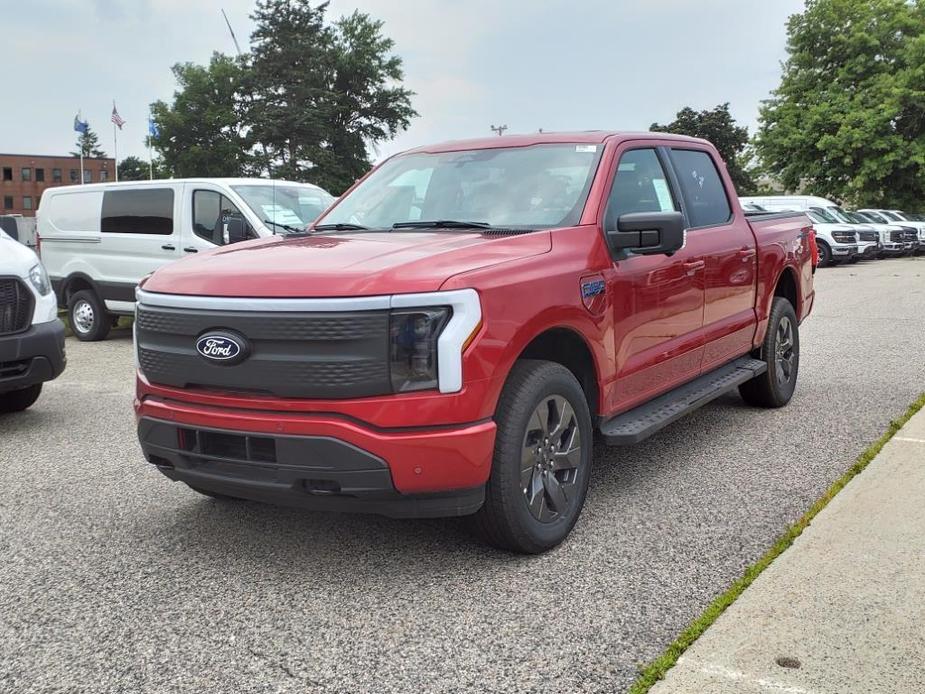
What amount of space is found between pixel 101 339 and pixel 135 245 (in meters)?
1.35

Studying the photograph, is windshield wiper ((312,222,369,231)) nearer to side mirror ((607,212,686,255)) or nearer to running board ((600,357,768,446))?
side mirror ((607,212,686,255))

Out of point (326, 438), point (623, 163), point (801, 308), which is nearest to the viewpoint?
point (326, 438)

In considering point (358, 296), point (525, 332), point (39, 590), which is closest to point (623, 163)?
point (525, 332)

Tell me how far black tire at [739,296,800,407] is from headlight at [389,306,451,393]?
373 centimetres

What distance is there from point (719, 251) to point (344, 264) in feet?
8.94

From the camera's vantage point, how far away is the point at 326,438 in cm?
340

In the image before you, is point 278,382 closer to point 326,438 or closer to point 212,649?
point 326,438

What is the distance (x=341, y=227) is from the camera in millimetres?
4969

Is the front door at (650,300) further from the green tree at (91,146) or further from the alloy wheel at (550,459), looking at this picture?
the green tree at (91,146)

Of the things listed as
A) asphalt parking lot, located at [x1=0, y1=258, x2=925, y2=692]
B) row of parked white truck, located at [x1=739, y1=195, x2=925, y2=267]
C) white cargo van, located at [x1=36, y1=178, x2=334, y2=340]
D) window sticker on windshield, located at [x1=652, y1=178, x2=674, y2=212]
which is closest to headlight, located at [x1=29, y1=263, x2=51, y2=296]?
asphalt parking lot, located at [x1=0, y1=258, x2=925, y2=692]

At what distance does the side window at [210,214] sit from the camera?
36.3 ft

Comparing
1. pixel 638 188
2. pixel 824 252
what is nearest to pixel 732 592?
pixel 638 188

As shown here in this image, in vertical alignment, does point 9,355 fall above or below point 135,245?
below

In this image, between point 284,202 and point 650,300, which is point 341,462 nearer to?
point 650,300
